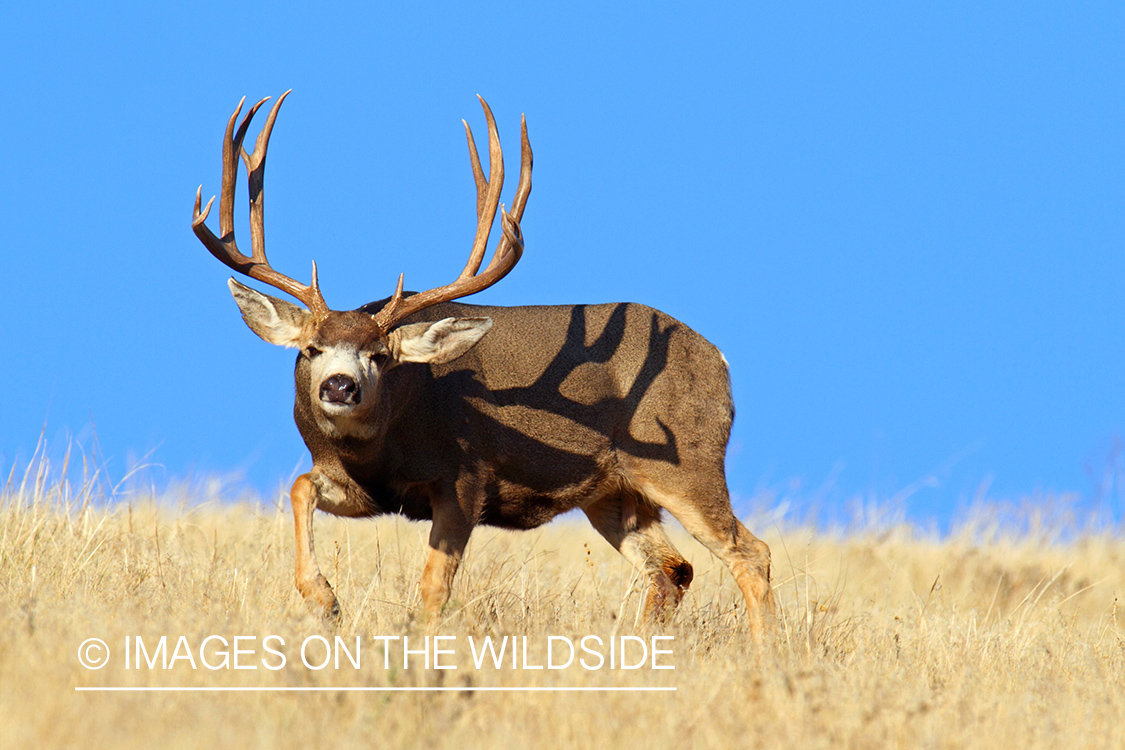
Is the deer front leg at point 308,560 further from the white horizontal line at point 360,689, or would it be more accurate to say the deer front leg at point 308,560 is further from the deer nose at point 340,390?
the white horizontal line at point 360,689

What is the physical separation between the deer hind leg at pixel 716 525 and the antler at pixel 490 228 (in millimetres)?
1723

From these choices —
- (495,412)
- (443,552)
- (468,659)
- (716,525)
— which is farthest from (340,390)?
(716,525)

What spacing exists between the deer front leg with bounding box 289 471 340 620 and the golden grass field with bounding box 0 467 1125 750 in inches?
5.4

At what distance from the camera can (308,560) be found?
6871 millimetres

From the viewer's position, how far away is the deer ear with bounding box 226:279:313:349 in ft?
23.9

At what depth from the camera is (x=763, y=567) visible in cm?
831

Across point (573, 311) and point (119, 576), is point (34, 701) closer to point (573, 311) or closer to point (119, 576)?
point (119, 576)

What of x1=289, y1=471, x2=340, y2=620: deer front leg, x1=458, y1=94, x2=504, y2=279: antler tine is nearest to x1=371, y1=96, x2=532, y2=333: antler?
x1=458, y1=94, x2=504, y2=279: antler tine

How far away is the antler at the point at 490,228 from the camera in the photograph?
7.66m

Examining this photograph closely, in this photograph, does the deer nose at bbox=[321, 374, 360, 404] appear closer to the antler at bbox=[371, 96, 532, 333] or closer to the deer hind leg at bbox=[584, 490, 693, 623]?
the antler at bbox=[371, 96, 532, 333]

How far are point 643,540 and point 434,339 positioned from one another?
92.6 inches

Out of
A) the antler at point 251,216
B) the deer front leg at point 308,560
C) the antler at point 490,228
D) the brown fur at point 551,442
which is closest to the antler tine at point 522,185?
the antler at point 490,228

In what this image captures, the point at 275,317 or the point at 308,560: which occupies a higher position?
the point at 275,317

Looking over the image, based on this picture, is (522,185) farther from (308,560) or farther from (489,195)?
(308,560)
